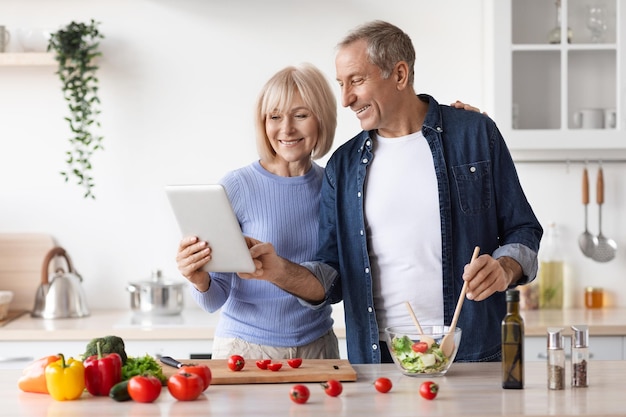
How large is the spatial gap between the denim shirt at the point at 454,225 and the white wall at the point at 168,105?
4.88 feet

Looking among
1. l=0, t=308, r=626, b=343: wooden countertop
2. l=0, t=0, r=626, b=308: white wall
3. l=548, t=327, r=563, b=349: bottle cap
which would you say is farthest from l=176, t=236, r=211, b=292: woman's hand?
l=0, t=0, r=626, b=308: white wall

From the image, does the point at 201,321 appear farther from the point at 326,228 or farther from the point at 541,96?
the point at 541,96

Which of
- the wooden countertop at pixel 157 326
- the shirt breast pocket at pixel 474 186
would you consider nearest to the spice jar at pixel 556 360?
the shirt breast pocket at pixel 474 186

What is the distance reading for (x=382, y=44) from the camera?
7.95ft

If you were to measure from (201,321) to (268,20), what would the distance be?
4.32ft

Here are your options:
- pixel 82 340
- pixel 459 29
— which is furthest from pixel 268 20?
pixel 82 340

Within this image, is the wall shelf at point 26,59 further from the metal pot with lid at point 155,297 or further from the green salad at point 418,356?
the green salad at point 418,356

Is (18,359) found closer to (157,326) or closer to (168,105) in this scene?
(157,326)

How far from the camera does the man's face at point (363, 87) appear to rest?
7.93 ft

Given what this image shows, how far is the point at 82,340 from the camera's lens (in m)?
3.38

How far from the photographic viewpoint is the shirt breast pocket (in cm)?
240

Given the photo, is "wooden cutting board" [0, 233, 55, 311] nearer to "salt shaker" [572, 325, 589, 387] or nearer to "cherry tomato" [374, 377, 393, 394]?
"cherry tomato" [374, 377, 393, 394]

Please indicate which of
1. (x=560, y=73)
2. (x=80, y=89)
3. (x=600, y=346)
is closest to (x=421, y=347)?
(x=600, y=346)

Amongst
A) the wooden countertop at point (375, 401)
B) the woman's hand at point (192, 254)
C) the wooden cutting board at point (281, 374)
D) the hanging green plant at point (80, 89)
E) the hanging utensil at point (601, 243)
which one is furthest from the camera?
the hanging utensil at point (601, 243)
